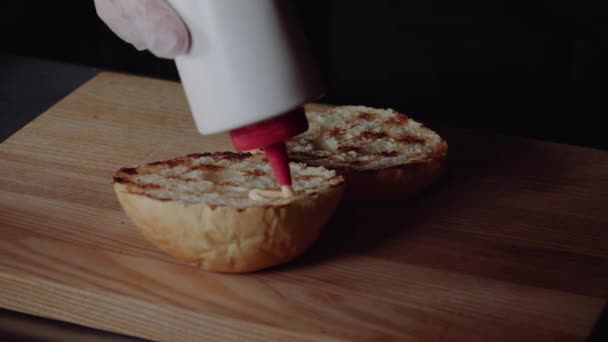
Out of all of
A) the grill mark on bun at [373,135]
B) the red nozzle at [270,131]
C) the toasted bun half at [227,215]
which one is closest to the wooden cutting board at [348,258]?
the toasted bun half at [227,215]

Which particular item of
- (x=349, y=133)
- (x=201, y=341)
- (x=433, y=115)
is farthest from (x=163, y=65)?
(x=201, y=341)

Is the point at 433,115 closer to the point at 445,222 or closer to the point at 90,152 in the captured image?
the point at 445,222

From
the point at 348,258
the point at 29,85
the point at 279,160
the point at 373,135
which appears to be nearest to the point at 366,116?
the point at 373,135

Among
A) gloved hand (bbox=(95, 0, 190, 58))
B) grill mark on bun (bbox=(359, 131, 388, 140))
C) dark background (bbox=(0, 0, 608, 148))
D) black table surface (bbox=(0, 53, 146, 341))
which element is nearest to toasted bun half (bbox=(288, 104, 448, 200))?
grill mark on bun (bbox=(359, 131, 388, 140))

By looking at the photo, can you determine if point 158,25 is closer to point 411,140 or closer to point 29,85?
point 411,140

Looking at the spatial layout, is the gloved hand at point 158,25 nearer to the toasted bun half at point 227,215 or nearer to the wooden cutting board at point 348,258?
the toasted bun half at point 227,215

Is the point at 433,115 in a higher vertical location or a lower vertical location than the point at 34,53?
lower
